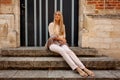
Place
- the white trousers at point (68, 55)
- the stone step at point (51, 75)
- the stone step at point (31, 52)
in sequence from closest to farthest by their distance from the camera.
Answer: the stone step at point (51, 75)
the white trousers at point (68, 55)
the stone step at point (31, 52)

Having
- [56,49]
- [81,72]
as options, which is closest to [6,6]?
[56,49]

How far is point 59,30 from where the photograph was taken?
648 centimetres

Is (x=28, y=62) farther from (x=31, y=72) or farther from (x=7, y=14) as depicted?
(x=7, y=14)

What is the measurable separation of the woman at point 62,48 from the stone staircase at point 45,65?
158 millimetres

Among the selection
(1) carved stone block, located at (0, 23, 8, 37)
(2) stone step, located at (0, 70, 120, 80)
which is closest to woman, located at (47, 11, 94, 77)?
(2) stone step, located at (0, 70, 120, 80)

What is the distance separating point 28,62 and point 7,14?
1.65 metres

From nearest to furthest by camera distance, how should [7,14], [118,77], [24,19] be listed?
1. [118,77]
2. [7,14]
3. [24,19]

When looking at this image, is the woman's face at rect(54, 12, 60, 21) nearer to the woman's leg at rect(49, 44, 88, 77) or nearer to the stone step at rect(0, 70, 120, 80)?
the woman's leg at rect(49, 44, 88, 77)

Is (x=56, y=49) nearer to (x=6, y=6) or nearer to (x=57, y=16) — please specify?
(x=57, y=16)

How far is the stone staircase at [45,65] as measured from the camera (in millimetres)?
5336

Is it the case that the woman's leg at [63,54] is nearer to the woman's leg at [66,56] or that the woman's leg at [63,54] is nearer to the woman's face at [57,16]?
the woman's leg at [66,56]

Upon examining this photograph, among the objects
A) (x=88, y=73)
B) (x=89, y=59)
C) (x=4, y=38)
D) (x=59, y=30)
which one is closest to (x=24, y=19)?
(x=4, y=38)

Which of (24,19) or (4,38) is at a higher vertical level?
(24,19)

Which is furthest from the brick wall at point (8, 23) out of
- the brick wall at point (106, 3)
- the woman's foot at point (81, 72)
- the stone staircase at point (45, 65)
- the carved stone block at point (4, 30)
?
the woman's foot at point (81, 72)
